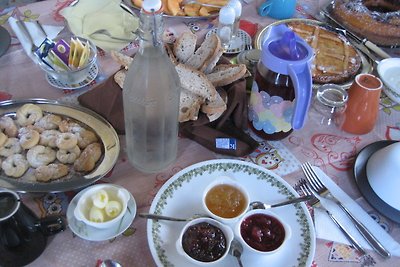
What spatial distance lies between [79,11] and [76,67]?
274 millimetres

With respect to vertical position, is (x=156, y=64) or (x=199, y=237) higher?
(x=156, y=64)

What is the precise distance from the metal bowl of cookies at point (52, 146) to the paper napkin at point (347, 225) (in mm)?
460

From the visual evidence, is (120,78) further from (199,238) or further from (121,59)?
(199,238)

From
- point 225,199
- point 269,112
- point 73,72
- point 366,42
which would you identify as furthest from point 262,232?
point 366,42

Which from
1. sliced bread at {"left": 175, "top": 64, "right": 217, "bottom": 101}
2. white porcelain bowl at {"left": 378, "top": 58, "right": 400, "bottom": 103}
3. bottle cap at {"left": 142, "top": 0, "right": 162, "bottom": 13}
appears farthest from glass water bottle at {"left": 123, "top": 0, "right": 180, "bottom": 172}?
white porcelain bowl at {"left": 378, "top": 58, "right": 400, "bottom": 103}

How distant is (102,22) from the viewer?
4.09ft

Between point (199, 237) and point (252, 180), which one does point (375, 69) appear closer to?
point (252, 180)

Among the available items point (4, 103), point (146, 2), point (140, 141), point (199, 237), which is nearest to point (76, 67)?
point (4, 103)

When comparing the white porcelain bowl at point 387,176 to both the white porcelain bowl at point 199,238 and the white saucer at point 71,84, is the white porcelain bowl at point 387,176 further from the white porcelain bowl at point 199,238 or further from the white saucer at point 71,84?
the white saucer at point 71,84

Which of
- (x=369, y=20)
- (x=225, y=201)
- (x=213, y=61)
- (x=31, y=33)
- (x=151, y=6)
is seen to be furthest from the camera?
(x=369, y=20)

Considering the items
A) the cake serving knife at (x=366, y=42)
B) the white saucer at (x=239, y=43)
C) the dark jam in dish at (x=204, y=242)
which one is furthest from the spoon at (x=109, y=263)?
the cake serving knife at (x=366, y=42)

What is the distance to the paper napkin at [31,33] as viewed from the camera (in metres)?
1.16

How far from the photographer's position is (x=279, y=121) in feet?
3.18

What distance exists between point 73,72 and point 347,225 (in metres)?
0.75
